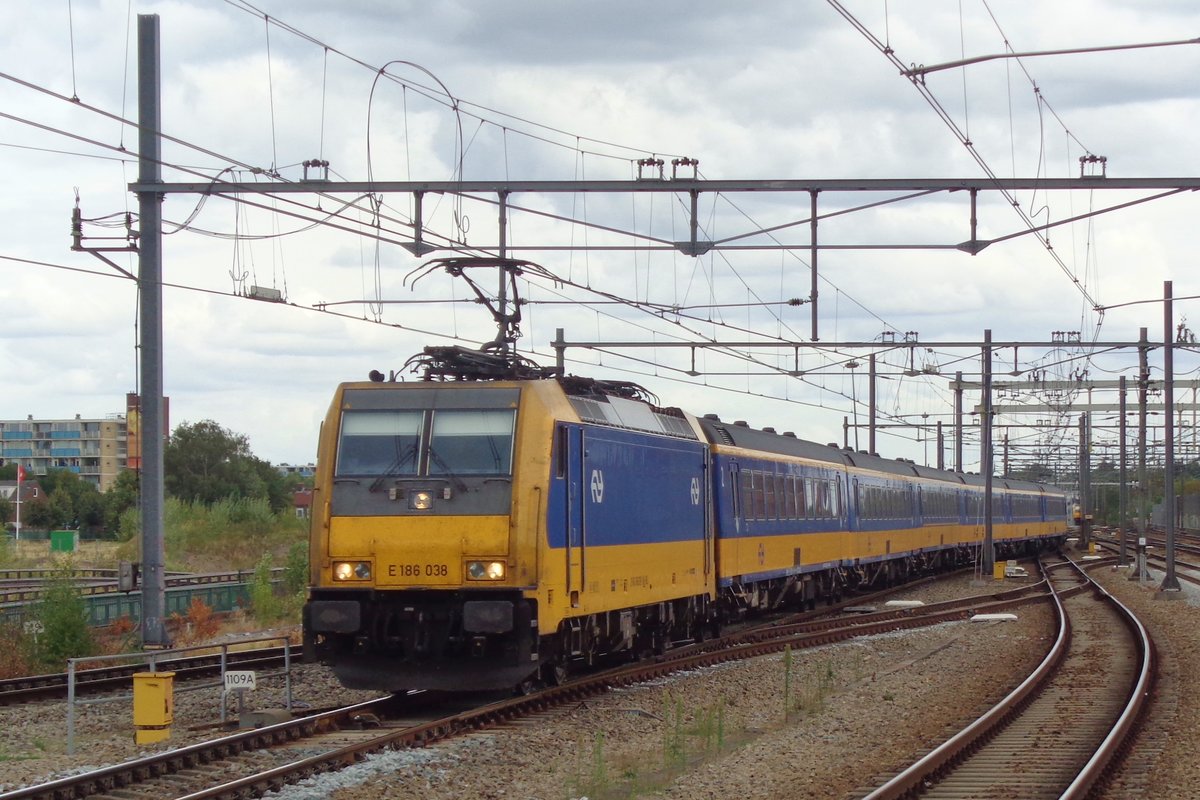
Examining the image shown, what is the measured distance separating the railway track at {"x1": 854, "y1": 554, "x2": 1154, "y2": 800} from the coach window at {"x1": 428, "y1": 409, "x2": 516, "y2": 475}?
5.03 metres

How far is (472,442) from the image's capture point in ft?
50.5

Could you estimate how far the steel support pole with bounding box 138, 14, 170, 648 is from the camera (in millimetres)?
21078

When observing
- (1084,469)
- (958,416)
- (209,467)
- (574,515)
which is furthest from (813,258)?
(209,467)

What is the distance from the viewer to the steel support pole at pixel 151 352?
21.1 m

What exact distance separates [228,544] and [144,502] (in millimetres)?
45923

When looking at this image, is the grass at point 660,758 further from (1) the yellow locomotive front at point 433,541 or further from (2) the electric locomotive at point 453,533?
(1) the yellow locomotive front at point 433,541

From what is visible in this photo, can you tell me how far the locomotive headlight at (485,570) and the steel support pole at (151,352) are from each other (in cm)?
781

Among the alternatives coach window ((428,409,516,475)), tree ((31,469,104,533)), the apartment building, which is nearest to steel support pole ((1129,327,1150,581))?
coach window ((428,409,516,475))

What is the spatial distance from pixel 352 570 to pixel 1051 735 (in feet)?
22.5

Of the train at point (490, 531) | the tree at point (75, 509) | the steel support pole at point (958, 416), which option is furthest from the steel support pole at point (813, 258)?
the tree at point (75, 509)

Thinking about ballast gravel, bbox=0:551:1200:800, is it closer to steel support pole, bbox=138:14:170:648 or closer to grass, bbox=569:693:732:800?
grass, bbox=569:693:732:800

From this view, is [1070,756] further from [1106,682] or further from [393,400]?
[393,400]

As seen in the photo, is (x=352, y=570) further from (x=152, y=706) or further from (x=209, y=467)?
(x=209, y=467)

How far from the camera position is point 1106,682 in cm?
1884
